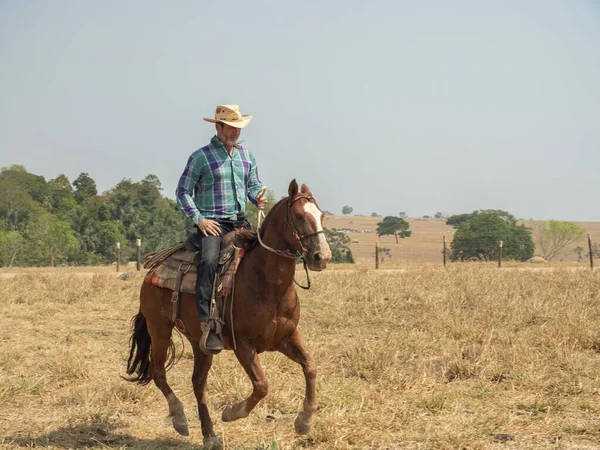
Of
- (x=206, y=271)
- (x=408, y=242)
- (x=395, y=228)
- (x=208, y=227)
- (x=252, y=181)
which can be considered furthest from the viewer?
(x=395, y=228)

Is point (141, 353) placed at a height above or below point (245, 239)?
below

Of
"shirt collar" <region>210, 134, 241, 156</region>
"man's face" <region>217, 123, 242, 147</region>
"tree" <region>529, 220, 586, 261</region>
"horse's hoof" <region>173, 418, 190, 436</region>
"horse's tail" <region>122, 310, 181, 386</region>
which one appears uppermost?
"tree" <region>529, 220, 586, 261</region>

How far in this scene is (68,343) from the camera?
33.7ft

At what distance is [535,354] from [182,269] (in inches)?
195

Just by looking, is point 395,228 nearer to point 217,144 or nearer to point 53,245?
point 53,245

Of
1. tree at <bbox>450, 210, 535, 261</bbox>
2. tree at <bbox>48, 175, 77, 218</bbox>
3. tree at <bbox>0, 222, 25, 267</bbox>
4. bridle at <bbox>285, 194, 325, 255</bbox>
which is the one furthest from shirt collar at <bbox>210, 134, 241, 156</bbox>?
tree at <bbox>48, 175, 77, 218</bbox>

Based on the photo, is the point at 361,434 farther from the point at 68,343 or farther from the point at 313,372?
the point at 68,343

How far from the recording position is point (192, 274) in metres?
6.29

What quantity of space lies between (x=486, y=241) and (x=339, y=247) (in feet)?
50.5

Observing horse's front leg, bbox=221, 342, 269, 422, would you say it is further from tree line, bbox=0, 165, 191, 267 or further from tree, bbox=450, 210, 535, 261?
tree, bbox=450, 210, 535, 261

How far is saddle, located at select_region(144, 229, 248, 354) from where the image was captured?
5.76 meters

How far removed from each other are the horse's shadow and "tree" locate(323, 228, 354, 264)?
48.3 meters

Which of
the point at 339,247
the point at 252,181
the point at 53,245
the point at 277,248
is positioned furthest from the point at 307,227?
the point at 339,247

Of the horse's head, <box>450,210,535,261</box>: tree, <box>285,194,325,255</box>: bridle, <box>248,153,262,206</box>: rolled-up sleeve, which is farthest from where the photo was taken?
<box>450,210,535,261</box>: tree
